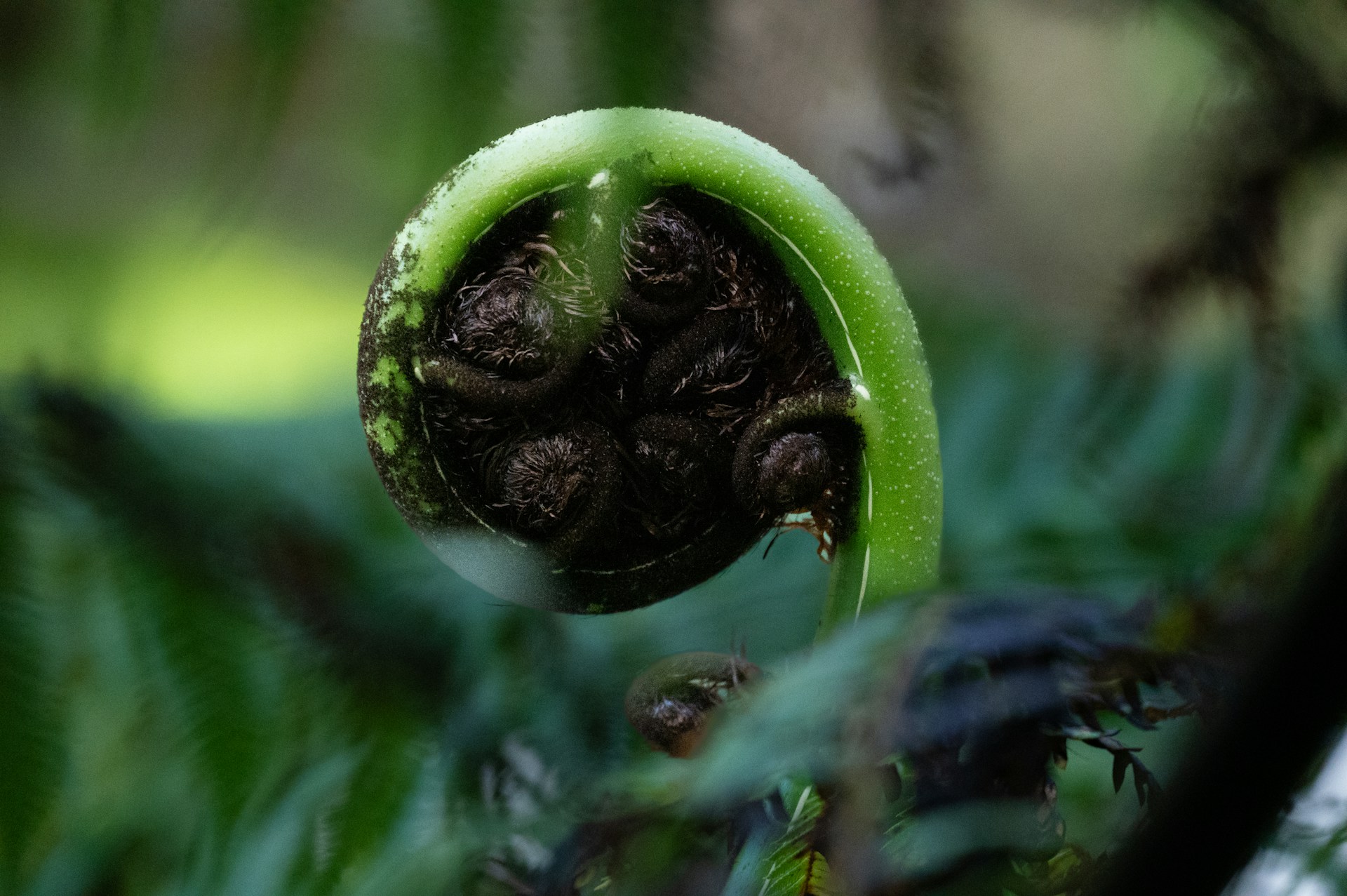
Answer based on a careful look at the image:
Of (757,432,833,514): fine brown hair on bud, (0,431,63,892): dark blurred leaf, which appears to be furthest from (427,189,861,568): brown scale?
(0,431,63,892): dark blurred leaf

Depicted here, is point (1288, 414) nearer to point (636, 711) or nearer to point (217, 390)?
point (636, 711)

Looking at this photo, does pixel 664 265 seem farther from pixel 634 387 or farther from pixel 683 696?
pixel 683 696

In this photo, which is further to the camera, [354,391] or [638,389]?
[354,391]

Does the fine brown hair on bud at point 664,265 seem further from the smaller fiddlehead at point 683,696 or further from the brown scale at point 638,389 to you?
the smaller fiddlehead at point 683,696

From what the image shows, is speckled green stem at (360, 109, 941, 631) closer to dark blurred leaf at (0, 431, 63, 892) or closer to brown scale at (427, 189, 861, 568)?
brown scale at (427, 189, 861, 568)

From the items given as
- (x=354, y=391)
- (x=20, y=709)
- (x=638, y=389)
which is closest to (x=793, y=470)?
(x=638, y=389)

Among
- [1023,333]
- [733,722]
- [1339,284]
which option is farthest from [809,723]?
[1023,333]
